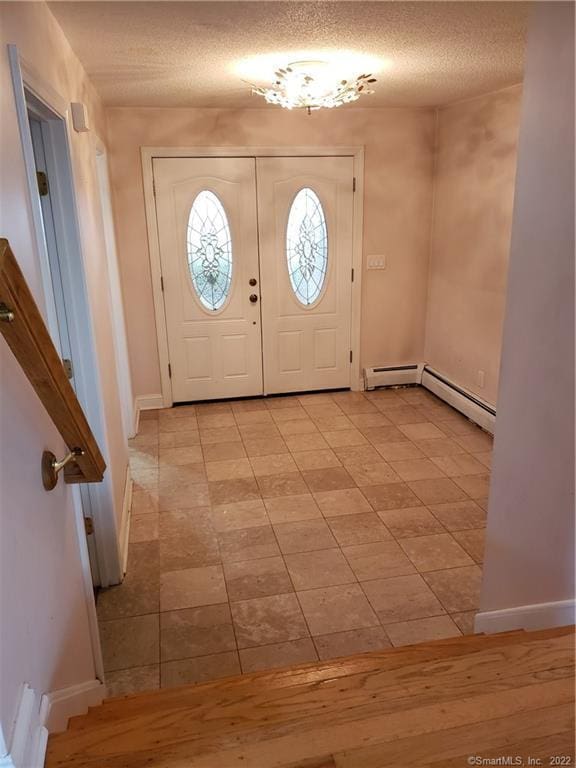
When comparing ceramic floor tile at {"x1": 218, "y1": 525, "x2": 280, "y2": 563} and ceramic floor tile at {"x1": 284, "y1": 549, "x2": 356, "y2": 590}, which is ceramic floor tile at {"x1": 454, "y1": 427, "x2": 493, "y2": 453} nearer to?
ceramic floor tile at {"x1": 284, "y1": 549, "x2": 356, "y2": 590}

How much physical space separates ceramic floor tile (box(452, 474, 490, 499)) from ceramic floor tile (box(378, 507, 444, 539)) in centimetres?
39

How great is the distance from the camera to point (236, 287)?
16.4 feet

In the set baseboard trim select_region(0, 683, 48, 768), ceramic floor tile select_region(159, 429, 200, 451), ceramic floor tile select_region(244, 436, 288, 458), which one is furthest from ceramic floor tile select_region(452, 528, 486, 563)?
baseboard trim select_region(0, 683, 48, 768)

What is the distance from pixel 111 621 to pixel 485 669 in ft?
5.53

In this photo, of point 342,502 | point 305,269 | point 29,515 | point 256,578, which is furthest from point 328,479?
point 29,515

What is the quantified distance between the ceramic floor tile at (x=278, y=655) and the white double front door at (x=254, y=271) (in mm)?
3078

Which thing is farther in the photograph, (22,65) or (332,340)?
(332,340)

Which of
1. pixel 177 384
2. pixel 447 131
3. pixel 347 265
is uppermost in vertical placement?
pixel 447 131

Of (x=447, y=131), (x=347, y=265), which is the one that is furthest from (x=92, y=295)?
(x=447, y=131)

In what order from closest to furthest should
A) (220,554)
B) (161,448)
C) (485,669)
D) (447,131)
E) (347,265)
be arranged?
(485,669) → (220,554) → (161,448) → (447,131) → (347,265)

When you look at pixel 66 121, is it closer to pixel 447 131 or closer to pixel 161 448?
pixel 161 448

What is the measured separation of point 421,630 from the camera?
8.20 ft

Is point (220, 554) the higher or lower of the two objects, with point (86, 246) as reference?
lower

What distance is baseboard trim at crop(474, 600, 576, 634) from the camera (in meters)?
1.97
